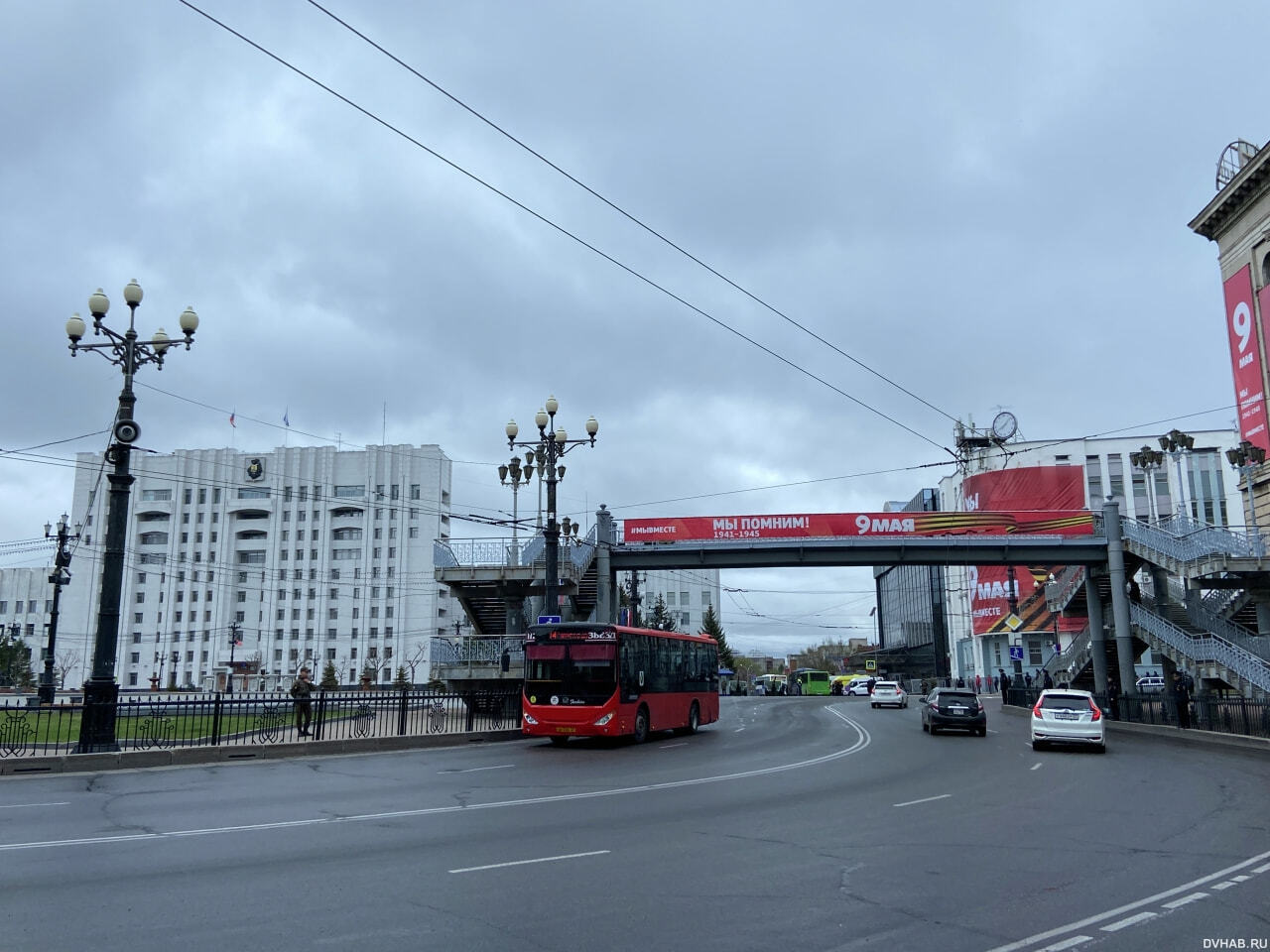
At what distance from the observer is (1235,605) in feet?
125

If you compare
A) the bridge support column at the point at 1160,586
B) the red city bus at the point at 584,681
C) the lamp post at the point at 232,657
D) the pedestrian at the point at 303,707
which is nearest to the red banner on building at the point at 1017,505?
the bridge support column at the point at 1160,586


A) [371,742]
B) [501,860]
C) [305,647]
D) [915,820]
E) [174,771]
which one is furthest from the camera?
[305,647]

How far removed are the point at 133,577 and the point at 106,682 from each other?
372ft

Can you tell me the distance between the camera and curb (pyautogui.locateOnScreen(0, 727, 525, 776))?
1759cm

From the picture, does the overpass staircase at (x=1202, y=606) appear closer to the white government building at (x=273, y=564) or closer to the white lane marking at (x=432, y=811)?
the white lane marking at (x=432, y=811)

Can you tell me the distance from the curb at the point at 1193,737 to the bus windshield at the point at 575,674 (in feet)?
51.2

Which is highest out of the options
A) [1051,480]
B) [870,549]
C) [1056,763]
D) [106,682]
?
[1051,480]

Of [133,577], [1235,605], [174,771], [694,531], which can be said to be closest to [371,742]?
[174,771]

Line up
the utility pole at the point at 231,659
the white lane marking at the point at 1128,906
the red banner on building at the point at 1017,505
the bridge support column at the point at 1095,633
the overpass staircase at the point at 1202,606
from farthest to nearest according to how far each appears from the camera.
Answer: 1. the utility pole at the point at 231,659
2. the red banner on building at the point at 1017,505
3. the bridge support column at the point at 1095,633
4. the overpass staircase at the point at 1202,606
5. the white lane marking at the point at 1128,906

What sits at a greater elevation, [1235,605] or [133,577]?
[133,577]

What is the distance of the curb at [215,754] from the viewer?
17.6m

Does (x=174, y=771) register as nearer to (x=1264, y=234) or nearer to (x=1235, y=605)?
(x=1235, y=605)

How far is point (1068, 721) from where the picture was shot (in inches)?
930

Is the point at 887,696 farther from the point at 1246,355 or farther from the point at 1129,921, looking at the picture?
the point at 1129,921
